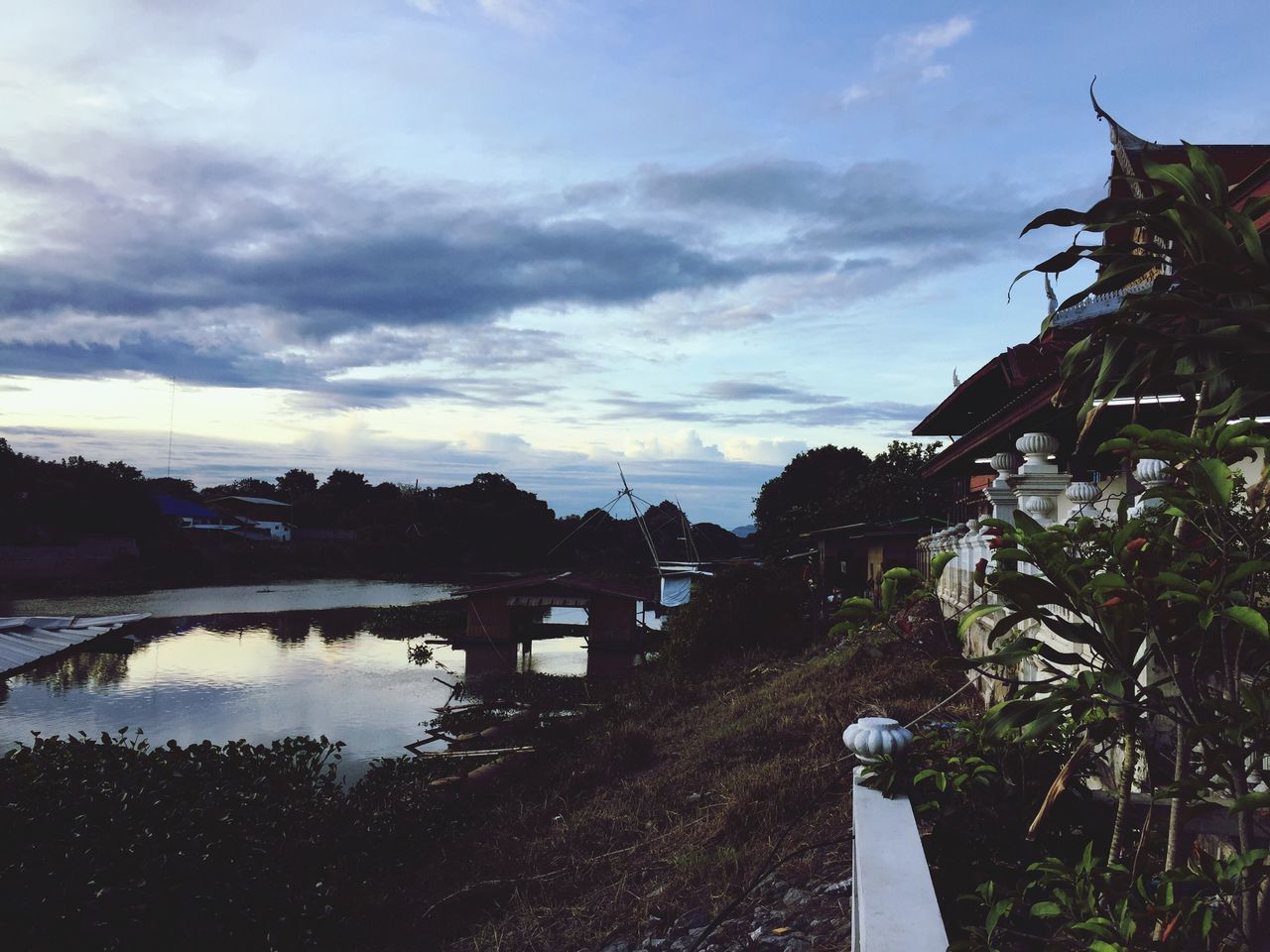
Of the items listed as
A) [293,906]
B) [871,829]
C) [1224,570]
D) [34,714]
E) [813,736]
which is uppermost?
[1224,570]

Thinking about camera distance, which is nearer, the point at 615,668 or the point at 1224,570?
the point at 1224,570

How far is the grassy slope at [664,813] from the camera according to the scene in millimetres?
6676

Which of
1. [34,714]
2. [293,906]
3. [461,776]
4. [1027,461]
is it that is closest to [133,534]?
[34,714]

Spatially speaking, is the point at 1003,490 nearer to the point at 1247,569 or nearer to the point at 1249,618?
the point at 1247,569

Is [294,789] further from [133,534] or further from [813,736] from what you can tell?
[133,534]

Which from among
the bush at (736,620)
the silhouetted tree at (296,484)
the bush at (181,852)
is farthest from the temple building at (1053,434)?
the silhouetted tree at (296,484)

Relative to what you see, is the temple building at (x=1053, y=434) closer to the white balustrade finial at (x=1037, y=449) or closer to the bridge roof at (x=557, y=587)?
the white balustrade finial at (x=1037, y=449)

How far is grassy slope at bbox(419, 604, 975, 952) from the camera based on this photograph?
6676 millimetres

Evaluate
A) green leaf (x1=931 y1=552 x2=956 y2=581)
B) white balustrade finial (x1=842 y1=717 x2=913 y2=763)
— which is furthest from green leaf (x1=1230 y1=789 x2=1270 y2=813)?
white balustrade finial (x1=842 y1=717 x2=913 y2=763)

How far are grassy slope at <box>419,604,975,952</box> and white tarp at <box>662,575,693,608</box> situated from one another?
3326cm

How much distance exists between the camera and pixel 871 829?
11.5ft

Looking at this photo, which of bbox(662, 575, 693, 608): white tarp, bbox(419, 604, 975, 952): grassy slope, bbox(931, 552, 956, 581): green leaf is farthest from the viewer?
bbox(662, 575, 693, 608): white tarp

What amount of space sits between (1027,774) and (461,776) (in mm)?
13026

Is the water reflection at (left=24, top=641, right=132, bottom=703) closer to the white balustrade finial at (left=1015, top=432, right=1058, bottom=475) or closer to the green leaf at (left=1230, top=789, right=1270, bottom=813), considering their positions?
the white balustrade finial at (left=1015, top=432, right=1058, bottom=475)
